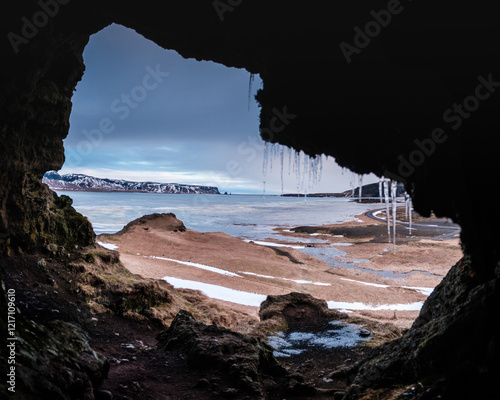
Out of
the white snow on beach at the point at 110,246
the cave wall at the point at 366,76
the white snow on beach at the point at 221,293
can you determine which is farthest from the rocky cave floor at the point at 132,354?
the white snow on beach at the point at 110,246

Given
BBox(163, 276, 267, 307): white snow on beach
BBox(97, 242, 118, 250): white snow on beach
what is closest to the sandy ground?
BBox(163, 276, 267, 307): white snow on beach

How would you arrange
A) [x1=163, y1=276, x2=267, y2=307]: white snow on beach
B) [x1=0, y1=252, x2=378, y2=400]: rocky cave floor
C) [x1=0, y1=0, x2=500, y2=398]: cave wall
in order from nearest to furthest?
Answer: 1. [x1=0, y1=0, x2=500, y2=398]: cave wall
2. [x1=0, y1=252, x2=378, y2=400]: rocky cave floor
3. [x1=163, y1=276, x2=267, y2=307]: white snow on beach

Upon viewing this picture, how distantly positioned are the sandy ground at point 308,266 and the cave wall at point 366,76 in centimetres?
1022

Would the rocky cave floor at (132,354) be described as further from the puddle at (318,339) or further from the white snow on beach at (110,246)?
the white snow on beach at (110,246)

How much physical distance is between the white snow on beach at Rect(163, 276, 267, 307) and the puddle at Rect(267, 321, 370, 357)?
549 cm

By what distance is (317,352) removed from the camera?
10516 mm

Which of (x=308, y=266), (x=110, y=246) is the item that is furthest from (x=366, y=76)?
(x=110, y=246)

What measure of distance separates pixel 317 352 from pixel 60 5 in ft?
44.1

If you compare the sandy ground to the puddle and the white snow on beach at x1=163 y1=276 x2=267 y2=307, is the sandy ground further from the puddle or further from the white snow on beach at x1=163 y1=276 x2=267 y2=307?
the puddle

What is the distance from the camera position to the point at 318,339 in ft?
38.5

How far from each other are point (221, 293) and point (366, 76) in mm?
15656

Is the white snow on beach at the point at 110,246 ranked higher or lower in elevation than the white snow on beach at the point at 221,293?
higher

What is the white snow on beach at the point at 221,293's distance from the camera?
17.8m

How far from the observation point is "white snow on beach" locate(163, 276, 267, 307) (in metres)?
17.8
